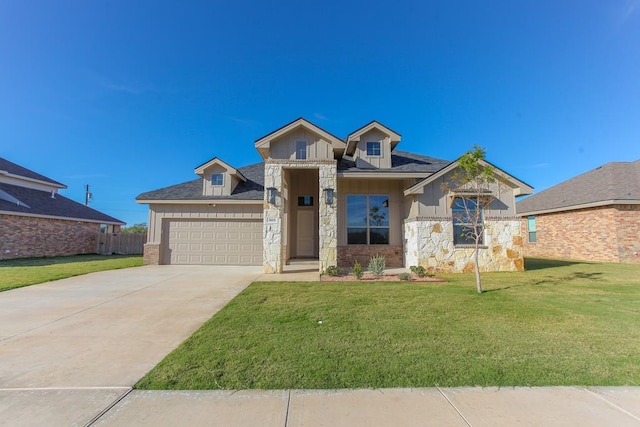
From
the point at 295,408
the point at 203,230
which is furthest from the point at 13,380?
the point at 203,230

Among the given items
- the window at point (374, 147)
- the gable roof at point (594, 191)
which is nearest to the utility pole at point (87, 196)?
the window at point (374, 147)

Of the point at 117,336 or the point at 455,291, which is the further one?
the point at 455,291

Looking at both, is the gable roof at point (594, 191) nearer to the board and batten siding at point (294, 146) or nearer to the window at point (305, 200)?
the board and batten siding at point (294, 146)

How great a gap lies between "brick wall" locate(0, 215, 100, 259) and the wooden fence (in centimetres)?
71

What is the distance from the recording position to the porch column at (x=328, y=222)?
10.6m

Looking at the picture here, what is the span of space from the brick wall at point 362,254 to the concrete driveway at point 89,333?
4.96 m

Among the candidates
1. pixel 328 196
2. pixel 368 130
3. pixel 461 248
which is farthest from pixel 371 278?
pixel 368 130

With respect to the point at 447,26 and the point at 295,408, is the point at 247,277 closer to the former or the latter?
the point at 295,408

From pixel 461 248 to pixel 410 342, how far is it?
27.1ft

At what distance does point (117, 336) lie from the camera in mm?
4230

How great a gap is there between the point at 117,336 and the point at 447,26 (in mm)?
15111

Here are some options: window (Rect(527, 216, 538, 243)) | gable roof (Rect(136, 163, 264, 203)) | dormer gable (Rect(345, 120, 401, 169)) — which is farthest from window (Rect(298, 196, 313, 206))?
window (Rect(527, 216, 538, 243))

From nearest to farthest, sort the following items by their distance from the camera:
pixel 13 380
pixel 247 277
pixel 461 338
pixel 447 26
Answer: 1. pixel 13 380
2. pixel 461 338
3. pixel 247 277
4. pixel 447 26

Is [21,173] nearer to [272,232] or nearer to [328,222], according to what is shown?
[272,232]
